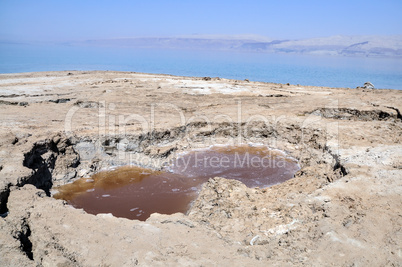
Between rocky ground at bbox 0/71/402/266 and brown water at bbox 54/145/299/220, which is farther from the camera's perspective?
brown water at bbox 54/145/299/220

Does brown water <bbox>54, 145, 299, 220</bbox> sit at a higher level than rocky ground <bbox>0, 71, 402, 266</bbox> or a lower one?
lower

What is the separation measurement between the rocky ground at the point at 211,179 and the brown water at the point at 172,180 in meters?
0.46

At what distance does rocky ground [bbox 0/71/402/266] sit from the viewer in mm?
4293

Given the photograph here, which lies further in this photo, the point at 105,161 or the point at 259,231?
the point at 105,161

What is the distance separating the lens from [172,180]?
28.8 ft

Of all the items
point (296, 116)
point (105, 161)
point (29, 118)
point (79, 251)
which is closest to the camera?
point (79, 251)

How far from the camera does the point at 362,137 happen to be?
969 centimetres

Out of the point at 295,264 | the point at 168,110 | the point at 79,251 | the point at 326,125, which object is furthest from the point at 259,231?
the point at 168,110

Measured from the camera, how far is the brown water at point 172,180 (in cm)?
752

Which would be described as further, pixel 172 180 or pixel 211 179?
pixel 172 180

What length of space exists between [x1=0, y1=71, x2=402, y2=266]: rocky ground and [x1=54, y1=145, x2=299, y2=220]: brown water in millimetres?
456

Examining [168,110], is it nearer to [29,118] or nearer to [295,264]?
[29,118]

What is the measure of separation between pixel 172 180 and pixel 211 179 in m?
1.72

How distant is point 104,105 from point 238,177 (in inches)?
260
